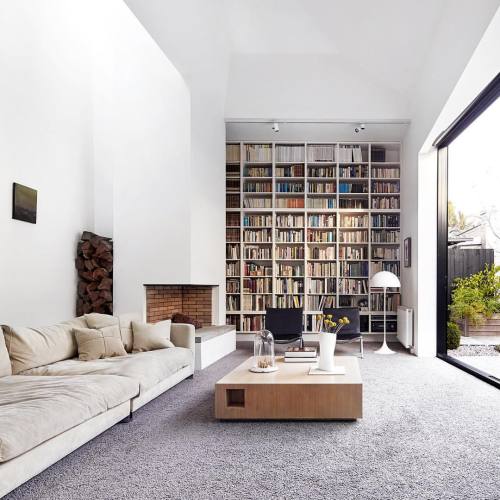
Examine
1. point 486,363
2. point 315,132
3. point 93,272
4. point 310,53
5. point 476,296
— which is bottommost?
point 486,363

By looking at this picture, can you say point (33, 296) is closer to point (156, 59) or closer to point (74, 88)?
point (74, 88)

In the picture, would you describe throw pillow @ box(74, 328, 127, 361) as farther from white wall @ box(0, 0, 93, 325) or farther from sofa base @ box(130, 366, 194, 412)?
white wall @ box(0, 0, 93, 325)

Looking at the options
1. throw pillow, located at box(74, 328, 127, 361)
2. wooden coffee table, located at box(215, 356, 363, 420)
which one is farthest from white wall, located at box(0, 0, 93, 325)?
wooden coffee table, located at box(215, 356, 363, 420)

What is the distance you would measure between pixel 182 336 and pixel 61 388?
2.71m

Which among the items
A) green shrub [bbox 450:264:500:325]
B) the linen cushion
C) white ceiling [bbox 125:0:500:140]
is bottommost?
the linen cushion

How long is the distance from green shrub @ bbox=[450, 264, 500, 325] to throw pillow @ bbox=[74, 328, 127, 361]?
4.09m

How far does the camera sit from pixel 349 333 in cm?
861

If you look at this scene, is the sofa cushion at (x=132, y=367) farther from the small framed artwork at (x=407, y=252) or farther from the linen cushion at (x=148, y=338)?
the small framed artwork at (x=407, y=252)

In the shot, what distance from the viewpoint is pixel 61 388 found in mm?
3787

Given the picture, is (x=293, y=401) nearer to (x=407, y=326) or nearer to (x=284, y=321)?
(x=284, y=321)

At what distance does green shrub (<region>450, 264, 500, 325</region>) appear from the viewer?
6695mm

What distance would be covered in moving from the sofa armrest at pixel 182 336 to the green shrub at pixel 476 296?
11.1ft

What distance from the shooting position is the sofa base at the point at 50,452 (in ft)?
9.13

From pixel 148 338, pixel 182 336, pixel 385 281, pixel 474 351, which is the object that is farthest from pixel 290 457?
pixel 385 281
